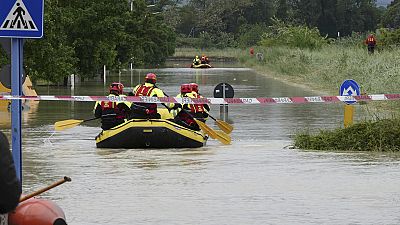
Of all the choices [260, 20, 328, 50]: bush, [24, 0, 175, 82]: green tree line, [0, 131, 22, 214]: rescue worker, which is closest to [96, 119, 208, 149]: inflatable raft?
[0, 131, 22, 214]: rescue worker

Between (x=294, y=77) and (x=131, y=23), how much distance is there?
38.9 ft

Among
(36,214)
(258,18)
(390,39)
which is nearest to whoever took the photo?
(36,214)

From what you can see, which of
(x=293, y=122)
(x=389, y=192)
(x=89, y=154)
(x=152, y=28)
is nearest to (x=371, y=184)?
(x=389, y=192)

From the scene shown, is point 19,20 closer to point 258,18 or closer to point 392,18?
point 392,18

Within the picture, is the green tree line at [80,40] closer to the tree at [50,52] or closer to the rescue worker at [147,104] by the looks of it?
the tree at [50,52]

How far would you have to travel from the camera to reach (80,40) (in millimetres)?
45844

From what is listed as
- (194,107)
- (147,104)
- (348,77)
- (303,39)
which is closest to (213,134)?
(194,107)

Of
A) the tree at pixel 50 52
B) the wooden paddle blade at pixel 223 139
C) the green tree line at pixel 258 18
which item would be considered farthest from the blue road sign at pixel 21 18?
the green tree line at pixel 258 18

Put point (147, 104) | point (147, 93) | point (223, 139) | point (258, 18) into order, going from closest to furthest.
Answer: point (147, 93)
point (147, 104)
point (223, 139)
point (258, 18)

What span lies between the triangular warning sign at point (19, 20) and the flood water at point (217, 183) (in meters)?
1.84

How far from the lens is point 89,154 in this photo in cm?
1775

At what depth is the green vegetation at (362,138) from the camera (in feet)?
55.1

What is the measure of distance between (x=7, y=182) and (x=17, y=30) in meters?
4.37

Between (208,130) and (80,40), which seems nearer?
(208,130)
